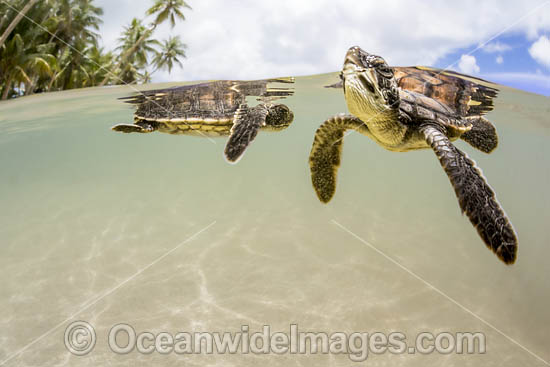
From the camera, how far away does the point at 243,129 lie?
378cm

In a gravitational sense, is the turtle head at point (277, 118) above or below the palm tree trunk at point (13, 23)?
below

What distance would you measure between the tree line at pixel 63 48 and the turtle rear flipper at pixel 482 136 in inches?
409

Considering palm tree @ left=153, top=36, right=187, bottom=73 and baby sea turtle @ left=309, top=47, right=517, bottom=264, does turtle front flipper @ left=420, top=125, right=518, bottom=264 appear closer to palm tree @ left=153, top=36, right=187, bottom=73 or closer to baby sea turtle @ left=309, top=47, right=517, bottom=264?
baby sea turtle @ left=309, top=47, right=517, bottom=264

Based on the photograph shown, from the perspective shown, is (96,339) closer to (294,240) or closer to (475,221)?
(294,240)

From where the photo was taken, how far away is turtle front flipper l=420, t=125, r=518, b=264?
6.13 feet

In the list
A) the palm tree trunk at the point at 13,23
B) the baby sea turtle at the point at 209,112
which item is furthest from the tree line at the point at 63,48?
the baby sea turtle at the point at 209,112

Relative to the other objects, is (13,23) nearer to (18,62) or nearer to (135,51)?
(18,62)

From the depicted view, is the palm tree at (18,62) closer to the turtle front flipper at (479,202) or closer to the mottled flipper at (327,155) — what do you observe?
the mottled flipper at (327,155)

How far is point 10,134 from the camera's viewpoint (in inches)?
488

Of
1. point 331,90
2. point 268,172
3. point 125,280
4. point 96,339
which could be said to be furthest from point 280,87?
point 268,172

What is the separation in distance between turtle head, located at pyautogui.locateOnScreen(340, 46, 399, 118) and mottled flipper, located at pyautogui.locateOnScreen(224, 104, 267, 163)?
104 cm

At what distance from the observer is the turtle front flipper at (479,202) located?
1.87 meters

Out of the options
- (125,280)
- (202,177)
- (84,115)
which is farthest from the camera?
(202,177)

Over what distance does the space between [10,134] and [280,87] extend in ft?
34.9
